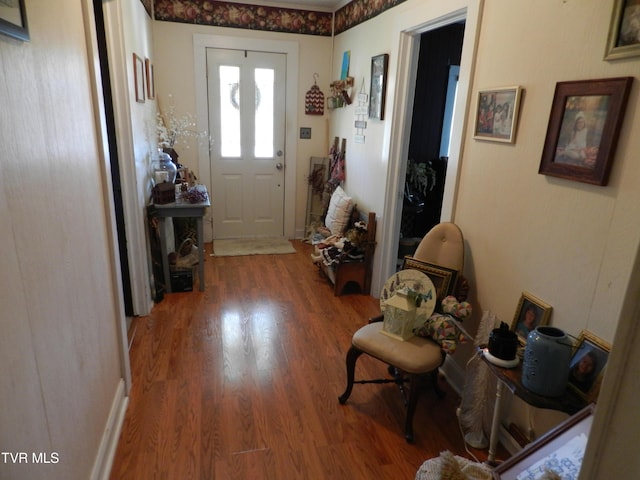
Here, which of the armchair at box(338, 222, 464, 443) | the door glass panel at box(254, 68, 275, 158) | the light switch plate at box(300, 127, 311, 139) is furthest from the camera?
the light switch plate at box(300, 127, 311, 139)

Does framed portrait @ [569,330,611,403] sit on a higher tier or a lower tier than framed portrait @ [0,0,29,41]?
lower

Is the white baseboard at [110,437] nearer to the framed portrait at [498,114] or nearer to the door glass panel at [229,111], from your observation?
the framed portrait at [498,114]

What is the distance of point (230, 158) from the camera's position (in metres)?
4.65

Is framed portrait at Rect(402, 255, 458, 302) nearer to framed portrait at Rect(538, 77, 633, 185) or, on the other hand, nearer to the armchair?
the armchair

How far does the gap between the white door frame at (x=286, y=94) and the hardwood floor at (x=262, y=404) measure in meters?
1.80

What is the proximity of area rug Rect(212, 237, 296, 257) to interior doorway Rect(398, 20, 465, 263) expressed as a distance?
4.50 ft

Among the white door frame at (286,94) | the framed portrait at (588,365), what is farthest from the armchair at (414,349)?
the white door frame at (286,94)

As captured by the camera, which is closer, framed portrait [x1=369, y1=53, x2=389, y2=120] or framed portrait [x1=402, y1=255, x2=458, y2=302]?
framed portrait [x1=402, y1=255, x2=458, y2=302]

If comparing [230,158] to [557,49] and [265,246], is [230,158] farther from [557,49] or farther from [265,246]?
[557,49]

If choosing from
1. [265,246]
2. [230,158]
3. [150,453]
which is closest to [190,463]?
[150,453]

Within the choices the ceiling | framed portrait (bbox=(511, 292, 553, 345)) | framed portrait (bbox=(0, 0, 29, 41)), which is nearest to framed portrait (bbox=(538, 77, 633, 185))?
framed portrait (bbox=(511, 292, 553, 345))

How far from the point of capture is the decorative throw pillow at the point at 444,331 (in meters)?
2.00

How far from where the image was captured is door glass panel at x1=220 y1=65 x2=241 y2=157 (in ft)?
14.5

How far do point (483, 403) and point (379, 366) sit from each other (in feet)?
2.48
